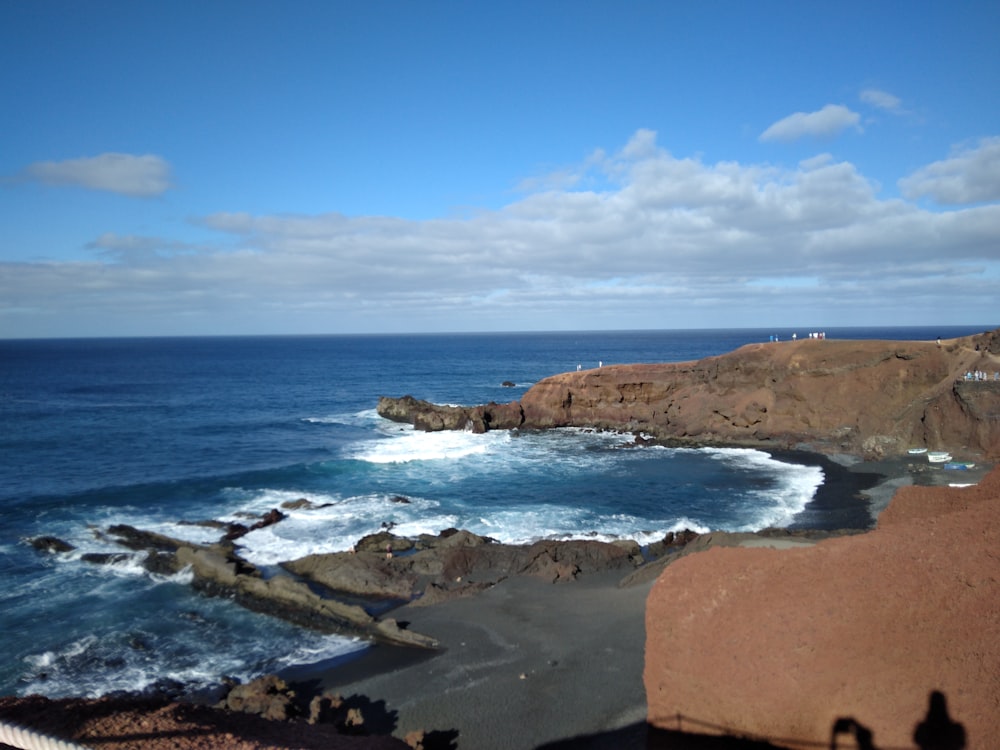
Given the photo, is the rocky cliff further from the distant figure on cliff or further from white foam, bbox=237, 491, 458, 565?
the distant figure on cliff

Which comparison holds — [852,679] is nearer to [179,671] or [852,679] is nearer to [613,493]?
[179,671]

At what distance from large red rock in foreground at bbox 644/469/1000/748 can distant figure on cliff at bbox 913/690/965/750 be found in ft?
0.20

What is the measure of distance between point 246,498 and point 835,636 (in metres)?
31.3

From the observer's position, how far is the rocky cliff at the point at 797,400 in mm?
38406

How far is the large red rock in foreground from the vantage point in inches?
356

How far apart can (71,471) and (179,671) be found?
2876cm

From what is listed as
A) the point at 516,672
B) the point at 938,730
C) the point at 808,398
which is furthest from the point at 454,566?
the point at 808,398

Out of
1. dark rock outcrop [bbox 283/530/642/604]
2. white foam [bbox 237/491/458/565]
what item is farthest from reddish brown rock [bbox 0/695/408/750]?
white foam [bbox 237/491/458/565]

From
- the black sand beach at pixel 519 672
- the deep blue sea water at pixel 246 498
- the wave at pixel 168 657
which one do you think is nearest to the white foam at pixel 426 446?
the deep blue sea water at pixel 246 498

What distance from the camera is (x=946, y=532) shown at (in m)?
10.4

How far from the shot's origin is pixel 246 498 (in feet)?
115

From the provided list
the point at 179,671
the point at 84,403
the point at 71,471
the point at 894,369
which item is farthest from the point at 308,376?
the point at 179,671

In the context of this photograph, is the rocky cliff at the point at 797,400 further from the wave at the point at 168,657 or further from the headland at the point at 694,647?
the wave at the point at 168,657

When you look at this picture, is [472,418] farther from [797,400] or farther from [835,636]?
[835,636]
